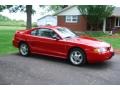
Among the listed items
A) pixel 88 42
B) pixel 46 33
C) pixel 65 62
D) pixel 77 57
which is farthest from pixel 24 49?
pixel 88 42

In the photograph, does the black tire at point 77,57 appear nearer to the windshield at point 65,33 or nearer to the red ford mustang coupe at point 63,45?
the red ford mustang coupe at point 63,45

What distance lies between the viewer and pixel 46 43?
10.5 meters

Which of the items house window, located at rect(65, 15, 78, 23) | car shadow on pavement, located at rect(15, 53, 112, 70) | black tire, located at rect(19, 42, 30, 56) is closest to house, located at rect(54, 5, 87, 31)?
house window, located at rect(65, 15, 78, 23)

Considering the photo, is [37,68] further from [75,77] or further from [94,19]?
[94,19]

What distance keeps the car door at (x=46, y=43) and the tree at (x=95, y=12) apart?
18.6m

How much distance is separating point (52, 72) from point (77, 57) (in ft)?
4.72

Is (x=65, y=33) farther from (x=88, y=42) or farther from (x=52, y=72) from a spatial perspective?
(x=52, y=72)

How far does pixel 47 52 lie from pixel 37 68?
1514mm

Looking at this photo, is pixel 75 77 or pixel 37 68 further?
pixel 37 68

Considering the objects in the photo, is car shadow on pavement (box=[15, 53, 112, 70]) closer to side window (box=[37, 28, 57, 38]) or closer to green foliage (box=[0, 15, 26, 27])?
side window (box=[37, 28, 57, 38])

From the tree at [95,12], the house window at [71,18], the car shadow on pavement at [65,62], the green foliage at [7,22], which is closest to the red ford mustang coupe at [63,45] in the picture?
the car shadow on pavement at [65,62]

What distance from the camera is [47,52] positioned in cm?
1054

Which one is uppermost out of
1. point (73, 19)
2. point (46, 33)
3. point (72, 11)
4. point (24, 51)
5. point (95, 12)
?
point (72, 11)

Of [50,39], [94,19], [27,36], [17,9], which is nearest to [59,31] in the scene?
[50,39]
